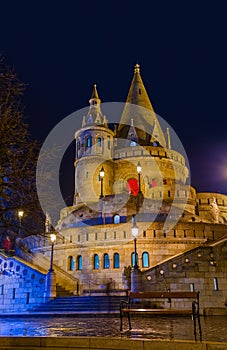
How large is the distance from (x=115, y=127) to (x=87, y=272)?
3281 centimetres

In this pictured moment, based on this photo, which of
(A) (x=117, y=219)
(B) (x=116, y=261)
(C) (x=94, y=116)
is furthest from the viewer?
(C) (x=94, y=116)

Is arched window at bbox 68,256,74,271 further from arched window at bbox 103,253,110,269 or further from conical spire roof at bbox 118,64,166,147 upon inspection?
conical spire roof at bbox 118,64,166,147

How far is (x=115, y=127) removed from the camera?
55.4m

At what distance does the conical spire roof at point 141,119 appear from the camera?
169 feet

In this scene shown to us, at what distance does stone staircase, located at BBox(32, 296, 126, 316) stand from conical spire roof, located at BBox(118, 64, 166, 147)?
3318 cm

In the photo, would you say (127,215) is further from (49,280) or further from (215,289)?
(215,289)

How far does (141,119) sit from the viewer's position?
5375cm

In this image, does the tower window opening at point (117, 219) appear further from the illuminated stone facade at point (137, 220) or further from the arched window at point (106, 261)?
the arched window at point (106, 261)

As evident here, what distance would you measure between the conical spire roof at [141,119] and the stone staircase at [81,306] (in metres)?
33.2

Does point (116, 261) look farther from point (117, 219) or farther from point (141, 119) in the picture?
point (141, 119)

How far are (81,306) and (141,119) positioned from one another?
3891cm

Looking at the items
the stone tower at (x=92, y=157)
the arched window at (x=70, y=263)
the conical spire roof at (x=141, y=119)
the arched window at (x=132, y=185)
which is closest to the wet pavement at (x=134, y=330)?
the arched window at (x=70, y=263)

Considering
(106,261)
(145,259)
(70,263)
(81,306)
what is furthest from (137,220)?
(81,306)

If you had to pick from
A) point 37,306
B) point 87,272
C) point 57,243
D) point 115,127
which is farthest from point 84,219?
point 115,127
